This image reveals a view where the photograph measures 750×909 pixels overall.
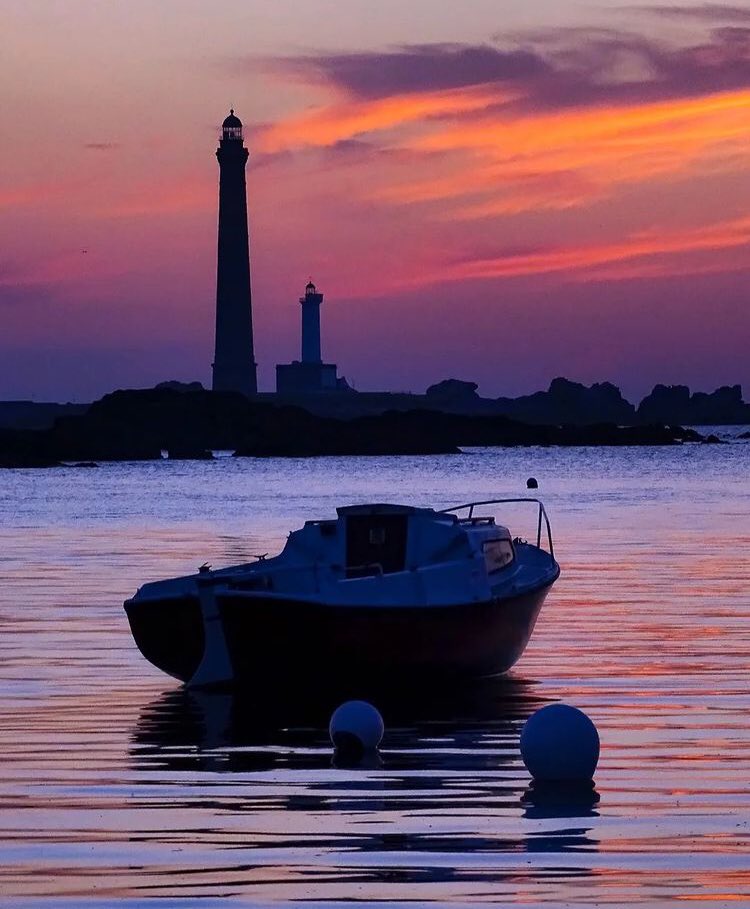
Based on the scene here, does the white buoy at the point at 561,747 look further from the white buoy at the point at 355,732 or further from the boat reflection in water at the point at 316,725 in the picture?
the white buoy at the point at 355,732

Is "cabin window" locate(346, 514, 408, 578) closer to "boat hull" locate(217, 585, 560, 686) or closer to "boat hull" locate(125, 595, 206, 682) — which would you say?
"boat hull" locate(217, 585, 560, 686)

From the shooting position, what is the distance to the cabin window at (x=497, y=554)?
21609 mm

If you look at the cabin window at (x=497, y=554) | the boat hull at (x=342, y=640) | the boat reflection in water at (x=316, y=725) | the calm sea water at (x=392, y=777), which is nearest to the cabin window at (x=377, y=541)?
the cabin window at (x=497, y=554)

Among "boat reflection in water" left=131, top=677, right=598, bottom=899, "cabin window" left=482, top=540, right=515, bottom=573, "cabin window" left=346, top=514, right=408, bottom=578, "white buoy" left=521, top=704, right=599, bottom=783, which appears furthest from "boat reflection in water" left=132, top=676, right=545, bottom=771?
"cabin window" left=346, top=514, right=408, bottom=578

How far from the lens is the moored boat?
18391mm

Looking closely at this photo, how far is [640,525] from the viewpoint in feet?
179

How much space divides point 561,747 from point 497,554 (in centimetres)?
860

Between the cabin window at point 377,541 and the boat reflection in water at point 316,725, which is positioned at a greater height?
the cabin window at point 377,541

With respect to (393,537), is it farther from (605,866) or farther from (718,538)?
(718,538)

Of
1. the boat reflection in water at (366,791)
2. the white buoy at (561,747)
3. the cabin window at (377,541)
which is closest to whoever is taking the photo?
the boat reflection in water at (366,791)

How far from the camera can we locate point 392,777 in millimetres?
14250

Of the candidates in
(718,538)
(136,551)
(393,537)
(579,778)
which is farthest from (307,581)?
(718,538)

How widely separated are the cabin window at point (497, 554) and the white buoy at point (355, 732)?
5.86 metres

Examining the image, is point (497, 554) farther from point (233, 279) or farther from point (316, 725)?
point (233, 279)
